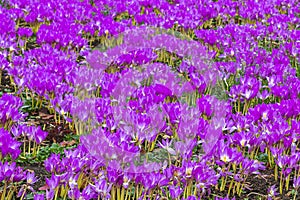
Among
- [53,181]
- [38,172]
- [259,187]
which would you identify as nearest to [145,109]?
[38,172]

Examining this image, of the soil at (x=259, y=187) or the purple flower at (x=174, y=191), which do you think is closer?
the purple flower at (x=174, y=191)

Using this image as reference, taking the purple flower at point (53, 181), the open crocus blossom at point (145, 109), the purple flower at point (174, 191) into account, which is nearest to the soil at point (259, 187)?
the open crocus blossom at point (145, 109)

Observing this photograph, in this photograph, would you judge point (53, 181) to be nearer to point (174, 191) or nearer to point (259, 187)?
point (174, 191)

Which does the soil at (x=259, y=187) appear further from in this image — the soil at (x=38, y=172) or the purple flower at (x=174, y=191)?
the soil at (x=38, y=172)

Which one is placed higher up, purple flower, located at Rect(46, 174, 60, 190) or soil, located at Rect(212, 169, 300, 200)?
purple flower, located at Rect(46, 174, 60, 190)

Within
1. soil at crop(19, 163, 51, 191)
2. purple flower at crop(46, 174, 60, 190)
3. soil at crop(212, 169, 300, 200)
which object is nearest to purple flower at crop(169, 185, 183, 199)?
soil at crop(212, 169, 300, 200)

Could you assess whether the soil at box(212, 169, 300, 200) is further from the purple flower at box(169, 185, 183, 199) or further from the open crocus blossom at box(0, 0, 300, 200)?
the purple flower at box(169, 185, 183, 199)

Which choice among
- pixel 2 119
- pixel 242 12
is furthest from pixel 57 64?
pixel 242 12

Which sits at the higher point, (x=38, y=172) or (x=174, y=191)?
(x=174, y=191)

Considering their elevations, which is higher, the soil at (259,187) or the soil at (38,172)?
the soil at (38,172)

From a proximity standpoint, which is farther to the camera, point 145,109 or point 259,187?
point 145,109

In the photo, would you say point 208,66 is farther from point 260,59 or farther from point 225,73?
point 260,59
